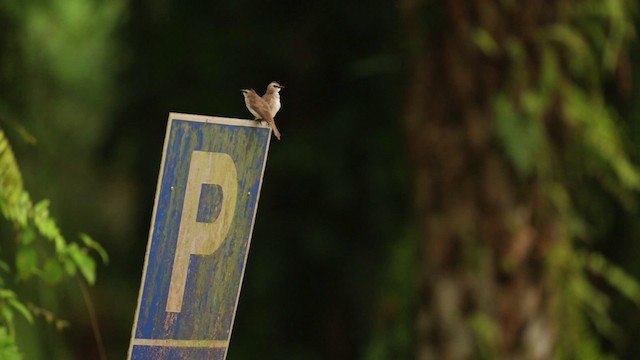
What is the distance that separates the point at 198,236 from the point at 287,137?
141 inches

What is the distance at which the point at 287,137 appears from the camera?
18.9 feet

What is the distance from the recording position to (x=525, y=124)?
4.41 meters

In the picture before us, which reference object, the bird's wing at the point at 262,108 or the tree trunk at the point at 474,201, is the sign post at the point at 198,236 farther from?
the tree trunk at the point at 474,201

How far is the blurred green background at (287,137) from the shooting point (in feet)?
17.7

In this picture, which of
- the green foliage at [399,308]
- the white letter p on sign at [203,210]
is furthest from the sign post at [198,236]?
the green foliage at [399,308]

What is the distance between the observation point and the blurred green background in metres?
5.39

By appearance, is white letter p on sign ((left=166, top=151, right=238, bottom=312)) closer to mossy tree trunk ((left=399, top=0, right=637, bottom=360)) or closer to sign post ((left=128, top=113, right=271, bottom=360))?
sign post ((left=128, top=113, right=271, bottom=360))

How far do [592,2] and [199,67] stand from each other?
173 centimetres

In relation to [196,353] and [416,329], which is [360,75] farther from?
[196,353]

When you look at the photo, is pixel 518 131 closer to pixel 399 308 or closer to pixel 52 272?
pixel 399 308

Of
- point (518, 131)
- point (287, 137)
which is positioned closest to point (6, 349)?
point (518, 131)

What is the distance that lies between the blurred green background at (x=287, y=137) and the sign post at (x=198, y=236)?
273 cm

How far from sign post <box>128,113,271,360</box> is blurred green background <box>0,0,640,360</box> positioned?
273 centimetres

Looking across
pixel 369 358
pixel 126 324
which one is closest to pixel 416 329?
pixel 369 358
